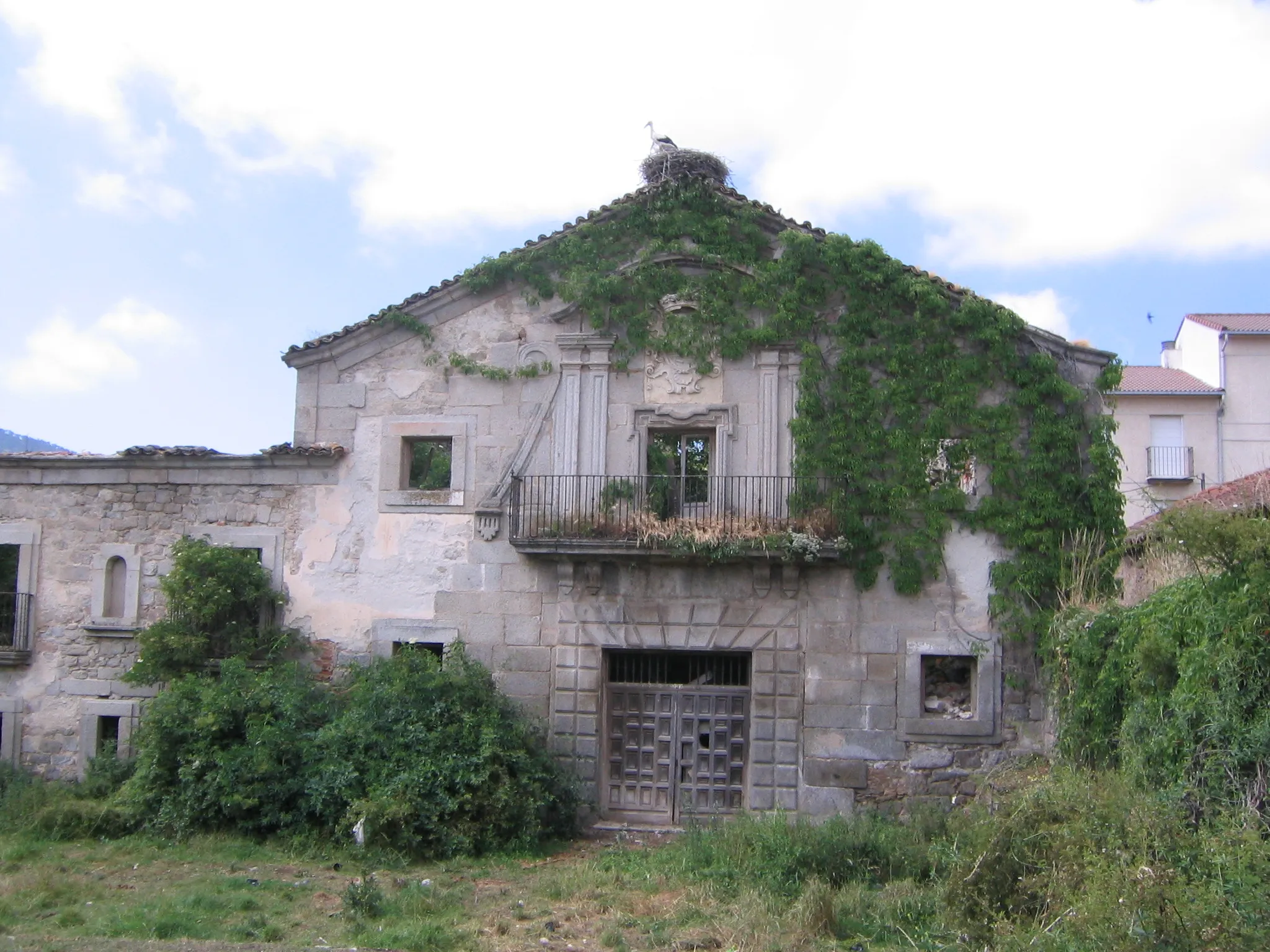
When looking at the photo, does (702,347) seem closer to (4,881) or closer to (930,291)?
(930,291)

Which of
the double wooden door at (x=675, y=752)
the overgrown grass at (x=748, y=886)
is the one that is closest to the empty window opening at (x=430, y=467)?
the double wooden door at (x=675, y=752)

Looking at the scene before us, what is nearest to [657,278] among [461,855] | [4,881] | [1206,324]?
[461,855]

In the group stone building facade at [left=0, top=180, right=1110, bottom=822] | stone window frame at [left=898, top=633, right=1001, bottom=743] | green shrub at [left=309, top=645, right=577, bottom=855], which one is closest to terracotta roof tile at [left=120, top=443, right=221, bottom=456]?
stone building facade at [left=0, top=180, right=1110, bottom=822]

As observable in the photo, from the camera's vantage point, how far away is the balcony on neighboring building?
2870 centimetres

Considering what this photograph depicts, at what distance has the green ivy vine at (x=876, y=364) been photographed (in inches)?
480

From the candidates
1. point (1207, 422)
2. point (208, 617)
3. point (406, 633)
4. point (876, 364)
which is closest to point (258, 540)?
point (208, 617)

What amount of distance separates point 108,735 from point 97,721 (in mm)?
251

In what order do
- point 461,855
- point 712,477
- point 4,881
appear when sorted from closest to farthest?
point 4,881 → point 461,855 → point 712,477

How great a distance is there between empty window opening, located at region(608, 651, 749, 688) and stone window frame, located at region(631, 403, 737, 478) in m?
2.05

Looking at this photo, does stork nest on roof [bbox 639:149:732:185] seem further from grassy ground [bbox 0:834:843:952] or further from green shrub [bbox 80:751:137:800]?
green shrub [bbox 80:751:137:800]

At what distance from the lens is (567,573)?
42.0 feet

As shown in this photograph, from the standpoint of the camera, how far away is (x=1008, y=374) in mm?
12531

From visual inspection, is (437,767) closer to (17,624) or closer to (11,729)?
(11,729)

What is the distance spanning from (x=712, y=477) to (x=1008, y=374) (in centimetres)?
340
